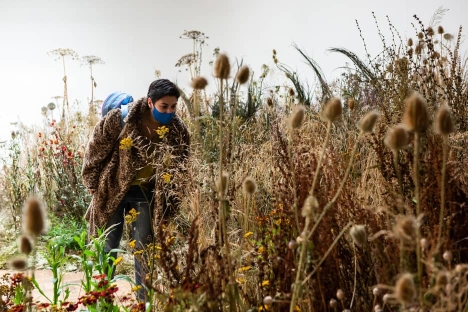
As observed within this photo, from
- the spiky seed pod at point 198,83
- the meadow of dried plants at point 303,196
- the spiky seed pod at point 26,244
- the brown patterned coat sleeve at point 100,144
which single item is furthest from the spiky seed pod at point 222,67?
the brown patterned coat sleeve at point 100,144

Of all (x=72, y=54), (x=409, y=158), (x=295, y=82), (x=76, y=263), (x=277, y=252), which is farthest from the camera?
(x=72, y=54)

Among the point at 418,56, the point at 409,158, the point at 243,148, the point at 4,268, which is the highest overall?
the point at 418,56

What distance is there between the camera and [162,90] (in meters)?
2.63

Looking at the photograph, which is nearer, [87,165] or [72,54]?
[87,165]

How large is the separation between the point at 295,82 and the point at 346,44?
883mm

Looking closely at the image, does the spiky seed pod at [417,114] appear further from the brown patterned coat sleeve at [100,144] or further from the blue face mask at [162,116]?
the brown patterned coat sleeve at [100,144]

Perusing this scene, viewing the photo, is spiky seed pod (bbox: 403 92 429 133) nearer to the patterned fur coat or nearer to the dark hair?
the dark hair

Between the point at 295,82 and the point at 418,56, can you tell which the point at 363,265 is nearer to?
the point at 418,56

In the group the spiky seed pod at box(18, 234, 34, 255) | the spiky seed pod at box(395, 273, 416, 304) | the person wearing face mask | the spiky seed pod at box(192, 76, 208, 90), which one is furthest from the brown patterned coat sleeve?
the spiky seed pod at box(395, 273, 416, 304)

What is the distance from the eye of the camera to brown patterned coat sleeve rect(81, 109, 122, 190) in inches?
111

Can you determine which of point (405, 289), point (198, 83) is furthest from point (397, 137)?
point (198, 83)

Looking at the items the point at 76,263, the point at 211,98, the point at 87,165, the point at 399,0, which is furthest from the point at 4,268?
the point at 399,0

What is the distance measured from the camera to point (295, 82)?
4664 mm

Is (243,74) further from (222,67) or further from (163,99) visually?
(163,99)
